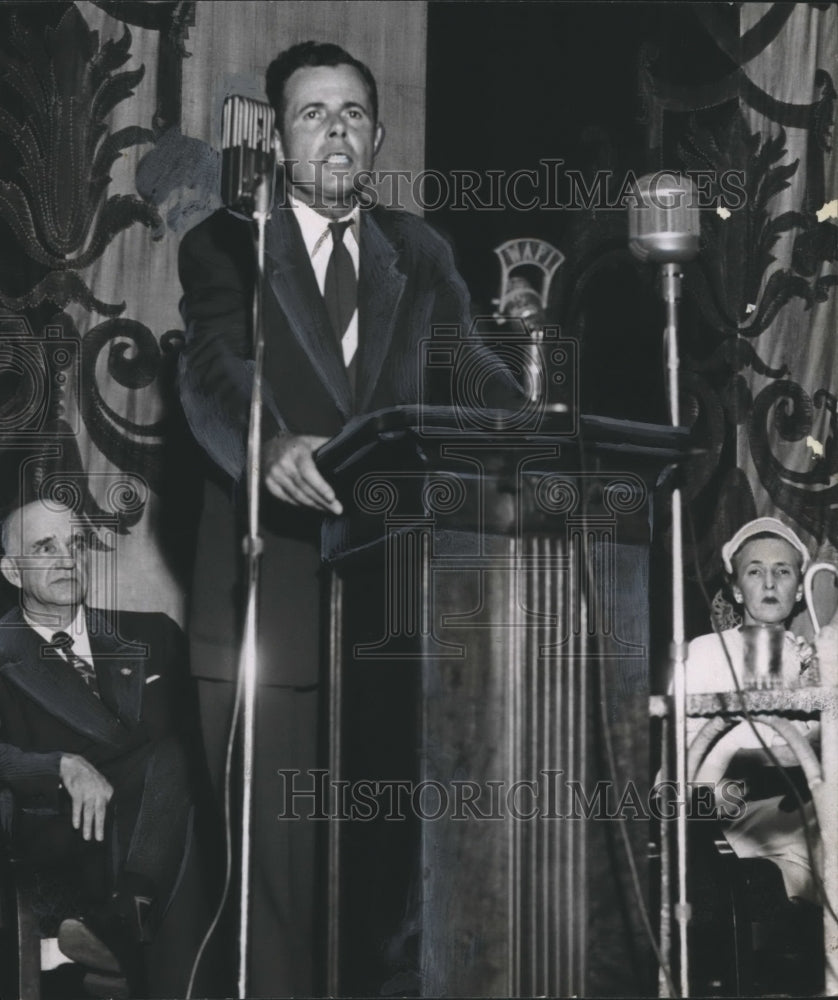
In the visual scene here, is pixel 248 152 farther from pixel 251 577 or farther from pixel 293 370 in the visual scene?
pixel 251 577

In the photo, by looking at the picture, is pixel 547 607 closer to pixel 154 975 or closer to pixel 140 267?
pixel 154 975

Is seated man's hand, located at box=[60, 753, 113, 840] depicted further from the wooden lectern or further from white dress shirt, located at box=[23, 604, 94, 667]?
the wooden lectern

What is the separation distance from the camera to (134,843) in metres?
4.78

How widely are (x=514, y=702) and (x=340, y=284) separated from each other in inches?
77.9

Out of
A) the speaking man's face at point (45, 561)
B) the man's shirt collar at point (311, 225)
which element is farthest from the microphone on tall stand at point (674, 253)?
the speaking man's face at point (45, 561)

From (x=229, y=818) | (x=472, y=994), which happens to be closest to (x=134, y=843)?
(x=229, y=818)

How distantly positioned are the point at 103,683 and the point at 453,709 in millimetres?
1680

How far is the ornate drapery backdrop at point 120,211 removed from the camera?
508cm

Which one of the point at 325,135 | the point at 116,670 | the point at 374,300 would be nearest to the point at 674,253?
the point at 374,300

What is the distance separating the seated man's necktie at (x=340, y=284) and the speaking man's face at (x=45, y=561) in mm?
1044

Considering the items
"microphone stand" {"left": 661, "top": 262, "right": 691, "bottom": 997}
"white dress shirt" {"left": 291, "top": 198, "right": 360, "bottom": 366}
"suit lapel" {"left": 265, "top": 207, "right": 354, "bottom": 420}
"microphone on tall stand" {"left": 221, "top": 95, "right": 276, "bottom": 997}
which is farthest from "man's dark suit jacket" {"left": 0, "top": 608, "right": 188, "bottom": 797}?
Answer: "microphone stand" {"left": 661, "top": 262, "right": 691, "bottom": 997}

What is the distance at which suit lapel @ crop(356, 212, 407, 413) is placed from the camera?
506cm

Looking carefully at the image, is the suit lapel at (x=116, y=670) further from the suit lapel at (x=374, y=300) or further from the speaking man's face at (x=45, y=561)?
the suit lapel at (x=374, y=300)

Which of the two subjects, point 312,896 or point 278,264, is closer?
point 312,896
